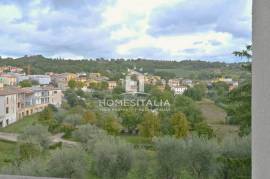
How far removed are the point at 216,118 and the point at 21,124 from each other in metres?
2.41

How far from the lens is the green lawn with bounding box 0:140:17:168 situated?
13.4 feet

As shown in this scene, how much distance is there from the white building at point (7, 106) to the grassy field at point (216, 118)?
6.70 feet

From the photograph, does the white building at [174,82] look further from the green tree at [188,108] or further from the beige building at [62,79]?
the beige building at [62,79]

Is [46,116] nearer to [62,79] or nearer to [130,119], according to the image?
[62,79]

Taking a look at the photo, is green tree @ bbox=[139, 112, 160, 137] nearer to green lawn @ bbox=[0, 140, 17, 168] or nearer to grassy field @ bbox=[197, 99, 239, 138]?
grassy field @ bbox=[197, 99, 239, 138]

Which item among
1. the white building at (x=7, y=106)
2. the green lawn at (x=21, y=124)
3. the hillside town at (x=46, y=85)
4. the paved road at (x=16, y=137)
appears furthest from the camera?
the paved road at (x=16, y=137)

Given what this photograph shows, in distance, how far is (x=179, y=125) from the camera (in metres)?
4.14

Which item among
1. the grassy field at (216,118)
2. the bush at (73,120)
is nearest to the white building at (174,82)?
the grassy field at (216,118)

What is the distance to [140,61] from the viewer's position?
4285 mm

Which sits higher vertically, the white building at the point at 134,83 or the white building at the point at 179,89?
the white building at the point at 134,83

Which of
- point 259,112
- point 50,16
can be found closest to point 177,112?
point 50,16

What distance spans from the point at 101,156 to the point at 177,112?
1031 mm

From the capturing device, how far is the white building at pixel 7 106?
3.52 meters

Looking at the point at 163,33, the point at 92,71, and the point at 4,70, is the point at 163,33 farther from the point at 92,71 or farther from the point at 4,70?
the point at 4,70
